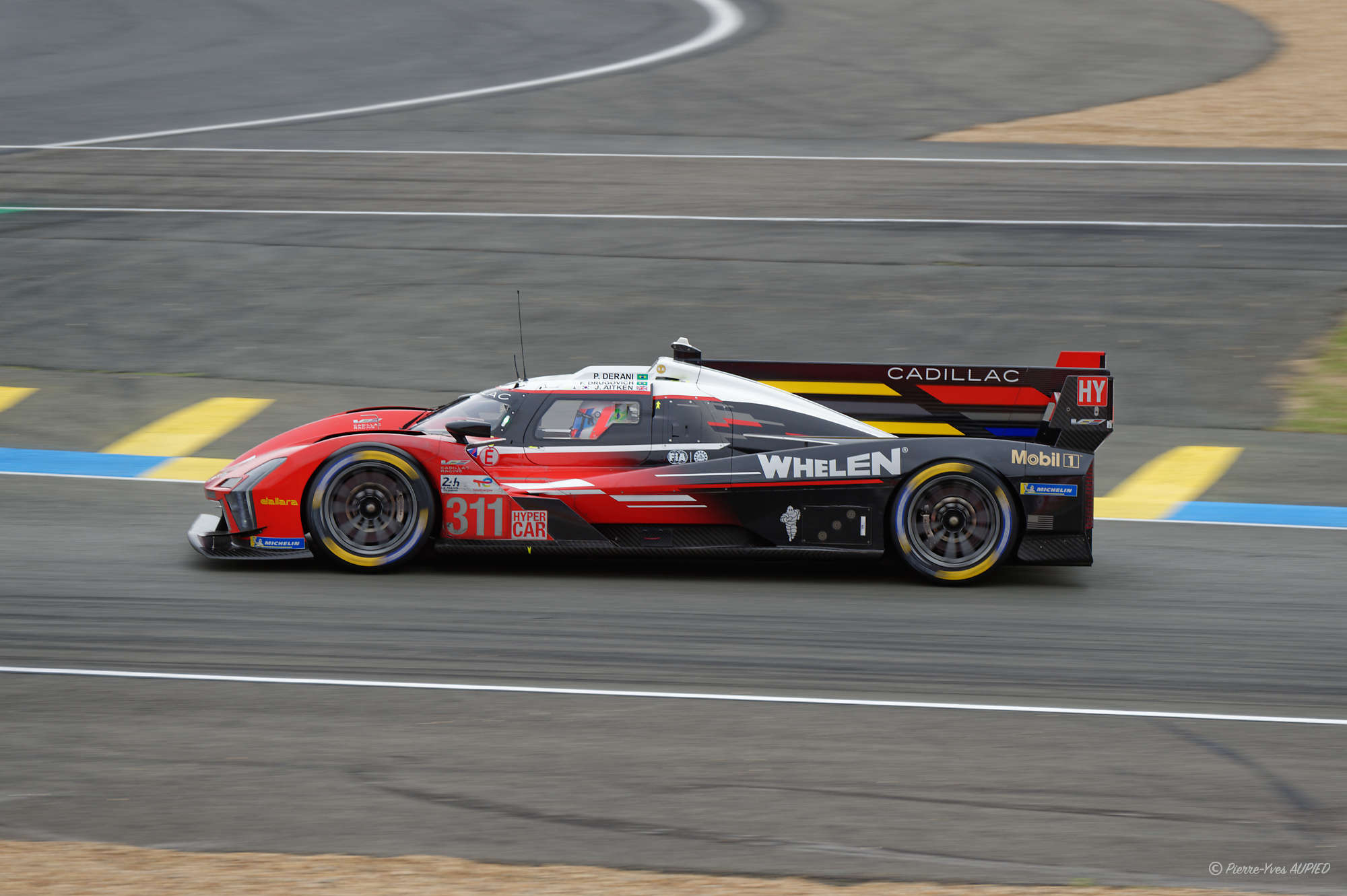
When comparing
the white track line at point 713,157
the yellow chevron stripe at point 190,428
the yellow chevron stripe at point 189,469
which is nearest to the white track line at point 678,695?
the yellow chevron stripe at point 189,469

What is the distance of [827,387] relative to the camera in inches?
375

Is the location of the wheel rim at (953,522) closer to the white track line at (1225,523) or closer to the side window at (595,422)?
the side window at (595,422)

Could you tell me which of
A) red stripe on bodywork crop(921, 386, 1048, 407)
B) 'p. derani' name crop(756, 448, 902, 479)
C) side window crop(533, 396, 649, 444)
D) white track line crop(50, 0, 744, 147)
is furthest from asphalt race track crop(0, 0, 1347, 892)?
red stripe on bodywork crop(921, 386, 1048, 407)

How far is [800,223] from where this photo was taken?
18.0 m

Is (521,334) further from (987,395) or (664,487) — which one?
(987,395)

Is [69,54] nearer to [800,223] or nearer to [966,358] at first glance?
[800,223]

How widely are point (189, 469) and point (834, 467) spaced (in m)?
5.55

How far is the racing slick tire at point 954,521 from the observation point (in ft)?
28.7

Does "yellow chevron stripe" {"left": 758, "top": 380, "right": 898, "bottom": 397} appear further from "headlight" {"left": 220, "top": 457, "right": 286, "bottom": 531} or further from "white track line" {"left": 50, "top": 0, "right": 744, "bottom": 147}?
"white track line" {"left": 50, "top": 0, "right": 744, "bottom": 147}

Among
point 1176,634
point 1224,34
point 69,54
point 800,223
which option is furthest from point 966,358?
point 69,54

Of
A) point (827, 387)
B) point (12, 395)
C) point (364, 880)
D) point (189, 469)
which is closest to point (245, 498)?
point (189, 469)

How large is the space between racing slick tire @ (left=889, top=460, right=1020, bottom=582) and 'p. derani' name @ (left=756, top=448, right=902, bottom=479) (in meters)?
0.16

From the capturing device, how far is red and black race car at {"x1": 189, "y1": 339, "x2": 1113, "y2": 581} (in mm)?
8750

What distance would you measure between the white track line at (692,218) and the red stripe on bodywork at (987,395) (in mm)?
8939
